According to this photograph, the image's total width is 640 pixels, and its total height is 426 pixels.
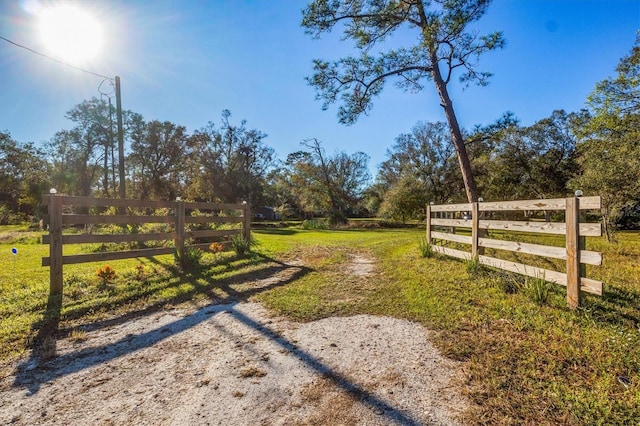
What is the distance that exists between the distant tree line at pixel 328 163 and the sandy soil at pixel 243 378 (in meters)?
13.7

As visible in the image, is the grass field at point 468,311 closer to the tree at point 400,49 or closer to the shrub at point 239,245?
the shrub at point 239,245

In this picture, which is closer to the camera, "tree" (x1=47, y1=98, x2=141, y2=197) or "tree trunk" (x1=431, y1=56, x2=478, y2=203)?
"tree trunk" (x1=431, y1=56, x2=478, y2=203)

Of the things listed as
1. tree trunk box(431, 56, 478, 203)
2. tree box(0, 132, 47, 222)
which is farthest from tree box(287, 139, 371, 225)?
tree box(0, 132, 47, 222)

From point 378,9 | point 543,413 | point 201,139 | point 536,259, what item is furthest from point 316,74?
point 201,139

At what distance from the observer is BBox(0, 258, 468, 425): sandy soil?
1.88 metres

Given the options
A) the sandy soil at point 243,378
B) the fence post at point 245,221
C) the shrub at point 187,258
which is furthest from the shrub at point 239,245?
the sandy soil at point 243,378

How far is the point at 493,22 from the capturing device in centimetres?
811

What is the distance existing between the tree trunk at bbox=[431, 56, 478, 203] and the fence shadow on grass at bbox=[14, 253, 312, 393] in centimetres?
506

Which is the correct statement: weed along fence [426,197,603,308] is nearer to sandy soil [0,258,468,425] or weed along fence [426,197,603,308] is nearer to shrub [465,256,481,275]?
shrub [465,256,481,275]

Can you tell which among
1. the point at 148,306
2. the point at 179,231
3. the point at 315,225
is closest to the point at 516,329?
the point at 148,306

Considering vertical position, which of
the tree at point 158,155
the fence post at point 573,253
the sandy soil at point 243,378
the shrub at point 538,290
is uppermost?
the tree at point 158,155

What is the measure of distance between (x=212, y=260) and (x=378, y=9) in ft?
27.3

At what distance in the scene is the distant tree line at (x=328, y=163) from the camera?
15.7 metres

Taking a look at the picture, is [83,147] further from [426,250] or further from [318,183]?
[426,250]
